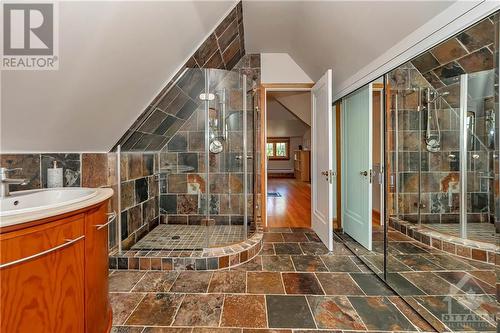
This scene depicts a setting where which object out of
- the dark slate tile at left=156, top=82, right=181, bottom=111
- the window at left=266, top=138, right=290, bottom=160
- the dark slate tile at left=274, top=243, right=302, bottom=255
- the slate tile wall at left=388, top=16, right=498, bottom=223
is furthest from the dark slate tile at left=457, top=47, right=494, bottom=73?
the window at left=266, top=138, right=290, bottom=160

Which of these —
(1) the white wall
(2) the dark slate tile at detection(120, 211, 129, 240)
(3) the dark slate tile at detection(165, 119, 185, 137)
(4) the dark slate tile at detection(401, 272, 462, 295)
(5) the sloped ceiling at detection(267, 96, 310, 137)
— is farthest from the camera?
Result: (5) the sloped ceiling at detection(267, 96, 310, 137)

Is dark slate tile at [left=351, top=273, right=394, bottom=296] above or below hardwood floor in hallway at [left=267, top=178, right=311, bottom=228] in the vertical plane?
below

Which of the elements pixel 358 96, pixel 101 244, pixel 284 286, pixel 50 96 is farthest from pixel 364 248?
pixel 50 96

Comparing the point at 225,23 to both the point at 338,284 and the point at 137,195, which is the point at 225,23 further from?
the point at 338,284

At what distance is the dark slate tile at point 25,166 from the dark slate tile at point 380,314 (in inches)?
100

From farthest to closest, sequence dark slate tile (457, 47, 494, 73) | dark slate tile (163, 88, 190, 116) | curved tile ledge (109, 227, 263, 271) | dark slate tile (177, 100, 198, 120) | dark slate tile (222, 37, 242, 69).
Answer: dark slate tile (177, 100, 198, 120) < dark slate tile (222, 37, 242, 69) < dark slate tile (163, 88, 190, 116) < curved tile ledge (109, 227, 263, 271) < dark slate tile (457, 47, 494, 73)

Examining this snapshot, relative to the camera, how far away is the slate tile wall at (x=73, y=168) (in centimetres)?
157

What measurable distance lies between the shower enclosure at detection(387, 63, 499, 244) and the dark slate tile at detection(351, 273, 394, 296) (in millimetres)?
666

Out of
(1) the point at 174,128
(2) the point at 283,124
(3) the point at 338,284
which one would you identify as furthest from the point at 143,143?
(2) the point at 283,124

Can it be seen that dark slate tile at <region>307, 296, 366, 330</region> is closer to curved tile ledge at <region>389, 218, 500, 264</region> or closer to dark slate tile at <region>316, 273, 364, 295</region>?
dark slate tile at <region>316, 273, 364, 295</region>

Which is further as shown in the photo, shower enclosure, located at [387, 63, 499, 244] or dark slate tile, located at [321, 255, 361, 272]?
dark slate tile, located at [321, 255, 361, 272]

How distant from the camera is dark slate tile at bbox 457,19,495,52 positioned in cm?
113

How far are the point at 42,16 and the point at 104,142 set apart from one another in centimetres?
112

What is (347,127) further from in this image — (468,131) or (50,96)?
(50,96)
